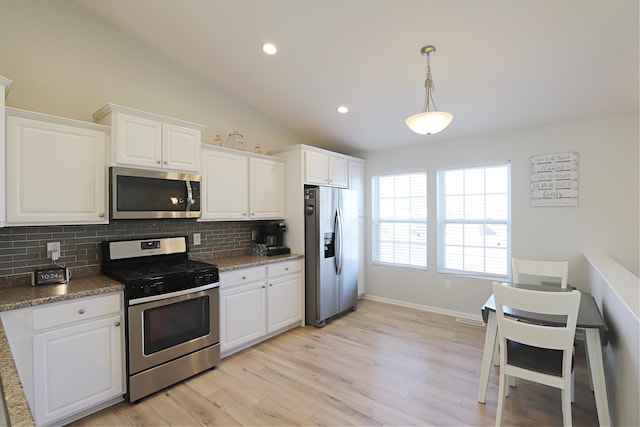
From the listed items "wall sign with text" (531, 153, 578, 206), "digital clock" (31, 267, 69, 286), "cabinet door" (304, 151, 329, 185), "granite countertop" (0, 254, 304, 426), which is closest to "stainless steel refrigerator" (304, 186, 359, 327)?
"cabinet door" (304, 151, 329, 185)

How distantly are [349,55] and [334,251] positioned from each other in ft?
7.25

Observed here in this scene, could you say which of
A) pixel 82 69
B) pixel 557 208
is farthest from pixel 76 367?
pixel 557 208

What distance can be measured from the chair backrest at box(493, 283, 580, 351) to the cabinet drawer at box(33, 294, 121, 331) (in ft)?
8.65

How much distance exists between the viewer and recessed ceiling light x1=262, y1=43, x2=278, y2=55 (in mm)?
2754

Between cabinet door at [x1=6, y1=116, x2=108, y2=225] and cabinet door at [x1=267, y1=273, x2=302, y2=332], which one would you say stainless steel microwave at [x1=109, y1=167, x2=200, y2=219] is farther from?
cabinet door at [x1=267, y1=273, x2=302, y2=332]

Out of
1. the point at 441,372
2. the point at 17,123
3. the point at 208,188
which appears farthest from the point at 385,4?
the point at 441,372

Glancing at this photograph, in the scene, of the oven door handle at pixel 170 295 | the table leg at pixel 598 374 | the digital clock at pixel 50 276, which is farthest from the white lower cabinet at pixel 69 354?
the table leg at pixel 598 374

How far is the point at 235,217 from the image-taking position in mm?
3393

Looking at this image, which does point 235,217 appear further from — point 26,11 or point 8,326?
point 26,11

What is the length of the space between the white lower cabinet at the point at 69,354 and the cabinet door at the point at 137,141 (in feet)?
3.50

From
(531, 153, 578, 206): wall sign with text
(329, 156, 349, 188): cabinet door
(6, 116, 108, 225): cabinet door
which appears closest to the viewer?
(6, 116, 108, 225): cabinet door

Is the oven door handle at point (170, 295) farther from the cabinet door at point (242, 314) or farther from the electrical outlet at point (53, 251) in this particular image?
the electrical outlet at point (53, 251)

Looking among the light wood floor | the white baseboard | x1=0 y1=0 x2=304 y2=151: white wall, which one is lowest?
the light wood floor

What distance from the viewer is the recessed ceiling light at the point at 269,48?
2754 millimetres
